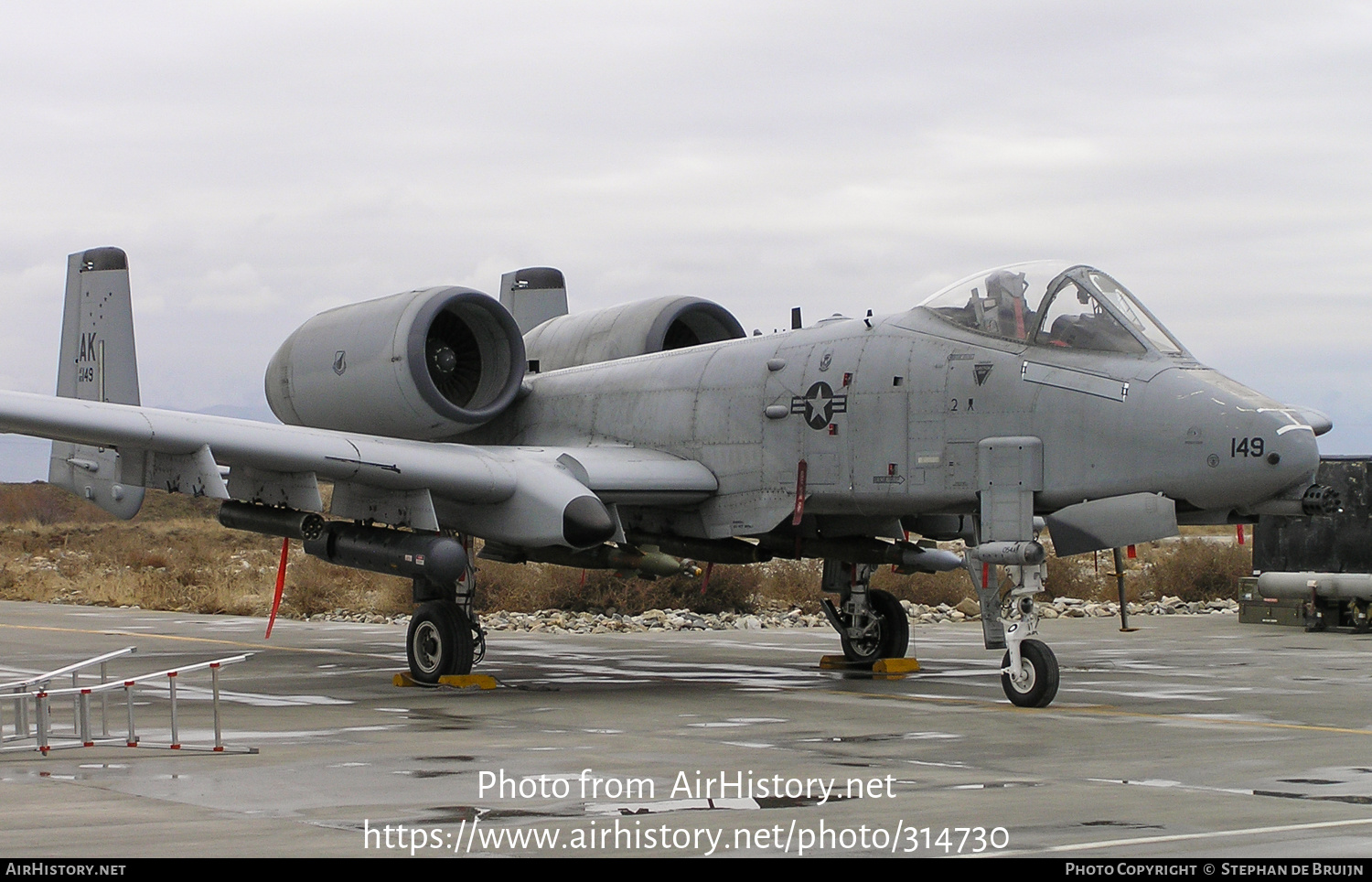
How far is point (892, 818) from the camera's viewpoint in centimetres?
728

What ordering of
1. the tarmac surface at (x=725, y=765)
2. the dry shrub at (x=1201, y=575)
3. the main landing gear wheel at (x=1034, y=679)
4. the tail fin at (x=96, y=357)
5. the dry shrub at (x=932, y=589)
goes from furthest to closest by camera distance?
the dry shrub at (x=1201, y=575) → the dry shrub at (x=932, y=589) → the tail fin at (x=96, y=357) → the main landing gear wheel at (x=1034, y=679) → the tarmac surface at (x=725, y=765)

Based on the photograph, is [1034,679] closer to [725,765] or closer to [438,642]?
[725,765]

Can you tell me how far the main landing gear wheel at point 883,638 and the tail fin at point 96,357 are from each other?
7.82 metres

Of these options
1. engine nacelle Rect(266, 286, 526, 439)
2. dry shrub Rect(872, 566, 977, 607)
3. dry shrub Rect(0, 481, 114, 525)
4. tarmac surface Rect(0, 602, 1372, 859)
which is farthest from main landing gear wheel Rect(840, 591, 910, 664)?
dry shrub Rect(0, 481, 114, 525)

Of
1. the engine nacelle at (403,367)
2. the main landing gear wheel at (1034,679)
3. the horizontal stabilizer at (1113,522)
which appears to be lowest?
the main landing gear wheel at (1034,679)

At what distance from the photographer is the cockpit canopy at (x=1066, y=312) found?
43.1ft

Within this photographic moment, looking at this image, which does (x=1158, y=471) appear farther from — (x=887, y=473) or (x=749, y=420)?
(x=749, y=420)

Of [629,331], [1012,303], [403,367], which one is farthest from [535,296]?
[1012,303]

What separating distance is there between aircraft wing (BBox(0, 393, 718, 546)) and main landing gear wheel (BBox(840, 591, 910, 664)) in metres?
2.88

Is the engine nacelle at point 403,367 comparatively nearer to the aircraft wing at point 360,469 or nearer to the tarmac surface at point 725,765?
the aircraft wing at point 360,469

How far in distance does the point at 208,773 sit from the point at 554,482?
18.7 ft

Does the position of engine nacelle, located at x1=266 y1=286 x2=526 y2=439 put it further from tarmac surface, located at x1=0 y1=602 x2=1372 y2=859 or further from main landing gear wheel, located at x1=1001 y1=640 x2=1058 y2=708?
main landing gear wheel, located at x1=1001 y1=640 x2=1058 y2=708

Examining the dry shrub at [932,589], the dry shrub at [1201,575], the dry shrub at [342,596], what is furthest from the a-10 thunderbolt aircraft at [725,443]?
the dry shrub at [1201,575]

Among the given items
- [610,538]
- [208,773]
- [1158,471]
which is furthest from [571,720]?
[1158,471]
